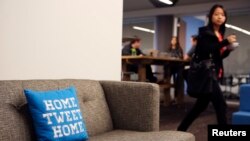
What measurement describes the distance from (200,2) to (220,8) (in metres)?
5.55

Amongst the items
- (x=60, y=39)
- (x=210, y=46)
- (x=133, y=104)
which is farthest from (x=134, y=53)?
(x=133, y=104)

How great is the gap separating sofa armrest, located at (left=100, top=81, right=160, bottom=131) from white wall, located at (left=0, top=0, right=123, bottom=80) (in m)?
0.32

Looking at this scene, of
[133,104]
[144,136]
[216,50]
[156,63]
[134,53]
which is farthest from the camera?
[134,53]

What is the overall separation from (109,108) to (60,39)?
55cm

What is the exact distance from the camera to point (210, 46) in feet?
8.96

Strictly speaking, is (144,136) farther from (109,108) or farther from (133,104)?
(109,108)

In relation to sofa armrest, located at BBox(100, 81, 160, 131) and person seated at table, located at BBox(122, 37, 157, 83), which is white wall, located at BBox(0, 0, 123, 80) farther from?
person seated at table, located at BBox(122, 37, 157, 83)

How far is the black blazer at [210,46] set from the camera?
8.95ft

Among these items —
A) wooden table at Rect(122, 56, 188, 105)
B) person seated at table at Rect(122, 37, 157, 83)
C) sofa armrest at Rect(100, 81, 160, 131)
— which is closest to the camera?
sofa armrest at Rect(100, 81, 160, 131)

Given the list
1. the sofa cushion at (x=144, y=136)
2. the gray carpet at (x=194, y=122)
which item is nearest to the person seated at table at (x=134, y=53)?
the gray carpet at (x=194, y=122)

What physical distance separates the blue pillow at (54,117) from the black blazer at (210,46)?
153 centimetres

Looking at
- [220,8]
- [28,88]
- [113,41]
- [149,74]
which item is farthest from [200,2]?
[28,88]

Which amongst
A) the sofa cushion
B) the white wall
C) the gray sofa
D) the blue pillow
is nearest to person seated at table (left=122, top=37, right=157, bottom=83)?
the white wall

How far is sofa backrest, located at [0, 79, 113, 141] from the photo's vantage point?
1452 mm
